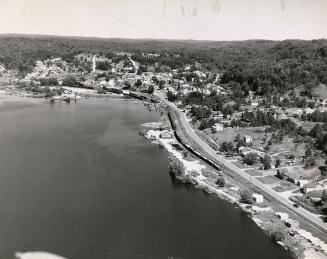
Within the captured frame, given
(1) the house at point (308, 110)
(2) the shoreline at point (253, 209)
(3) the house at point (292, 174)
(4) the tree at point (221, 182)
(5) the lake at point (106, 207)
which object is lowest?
(5) the lake at point (106, 207)

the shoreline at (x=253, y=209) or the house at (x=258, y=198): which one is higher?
the house at (x=258, y=198)

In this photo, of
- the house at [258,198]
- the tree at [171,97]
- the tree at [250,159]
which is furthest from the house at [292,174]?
the tree at [171,97]

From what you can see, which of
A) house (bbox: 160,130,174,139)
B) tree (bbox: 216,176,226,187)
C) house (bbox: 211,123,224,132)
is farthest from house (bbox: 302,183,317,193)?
house (bbox: 160,130,174,139)

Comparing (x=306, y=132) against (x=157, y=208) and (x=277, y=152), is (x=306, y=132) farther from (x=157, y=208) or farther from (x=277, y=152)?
(x=157, y=208)

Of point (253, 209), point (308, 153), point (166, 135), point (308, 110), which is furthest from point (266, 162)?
point (308, 110)

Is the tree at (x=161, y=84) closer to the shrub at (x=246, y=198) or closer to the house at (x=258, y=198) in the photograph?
the shrub at (x=246, y=198)

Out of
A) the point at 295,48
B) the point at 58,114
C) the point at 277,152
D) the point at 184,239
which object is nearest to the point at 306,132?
the point at 277,152

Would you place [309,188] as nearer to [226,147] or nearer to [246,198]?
[246,198]

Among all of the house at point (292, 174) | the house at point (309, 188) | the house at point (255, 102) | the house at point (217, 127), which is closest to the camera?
the house at point (309, 188)
